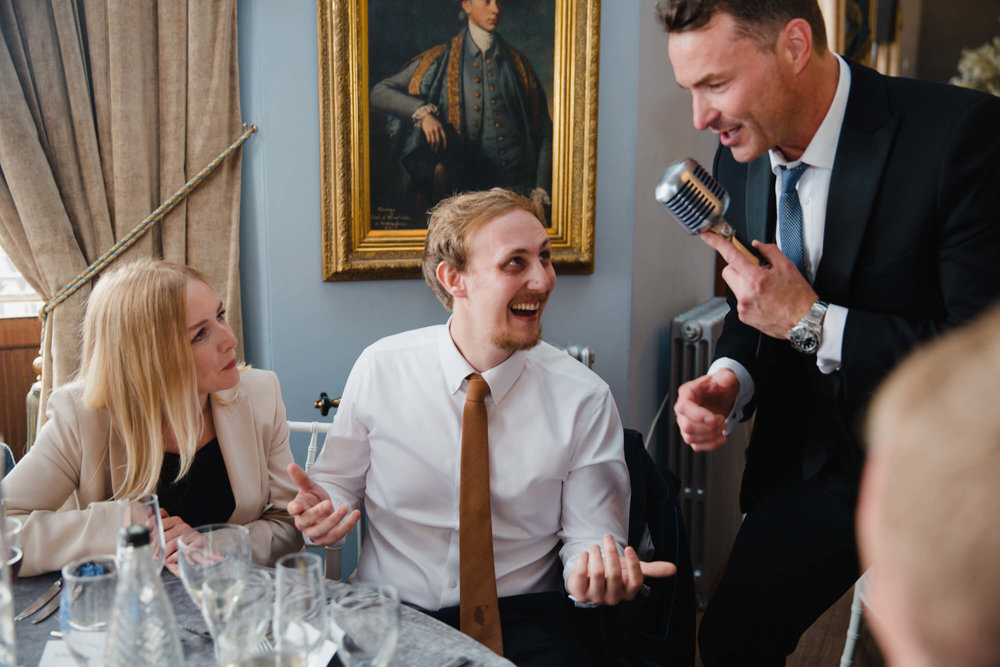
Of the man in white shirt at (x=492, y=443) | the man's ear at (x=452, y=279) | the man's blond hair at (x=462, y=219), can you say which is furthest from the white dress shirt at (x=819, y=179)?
the man's ear at (x=452, y=279)

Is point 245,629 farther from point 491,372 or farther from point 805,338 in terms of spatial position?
point 805,338

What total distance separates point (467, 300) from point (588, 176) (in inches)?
31.6

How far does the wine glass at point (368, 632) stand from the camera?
89 centimetres

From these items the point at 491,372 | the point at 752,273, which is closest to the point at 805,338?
the point at 752,273

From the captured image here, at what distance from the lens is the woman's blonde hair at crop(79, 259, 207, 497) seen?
1626 millimetres

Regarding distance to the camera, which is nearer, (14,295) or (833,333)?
(833,333)

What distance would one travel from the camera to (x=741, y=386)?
1.77m

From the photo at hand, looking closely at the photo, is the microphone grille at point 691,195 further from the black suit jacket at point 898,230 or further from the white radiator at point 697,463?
the white radiator at point 697,463

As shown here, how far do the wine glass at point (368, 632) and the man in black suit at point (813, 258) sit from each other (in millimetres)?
841

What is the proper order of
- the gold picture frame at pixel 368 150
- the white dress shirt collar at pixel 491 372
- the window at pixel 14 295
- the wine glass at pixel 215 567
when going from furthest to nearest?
the window at pixel 14 295 < the gold picture frame at pixel 368 150 < the white dress shirt collar at pixel 491 372 < the wine glass at pixel 215 567

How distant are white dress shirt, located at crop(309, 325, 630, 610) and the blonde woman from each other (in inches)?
7.7

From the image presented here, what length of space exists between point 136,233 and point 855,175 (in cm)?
A: 195

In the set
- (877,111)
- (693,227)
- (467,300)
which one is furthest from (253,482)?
(877,111)

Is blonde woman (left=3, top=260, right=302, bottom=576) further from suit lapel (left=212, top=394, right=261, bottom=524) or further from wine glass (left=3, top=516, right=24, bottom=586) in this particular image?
wine glass (left=3, top=516, right=24, bottom=586)
